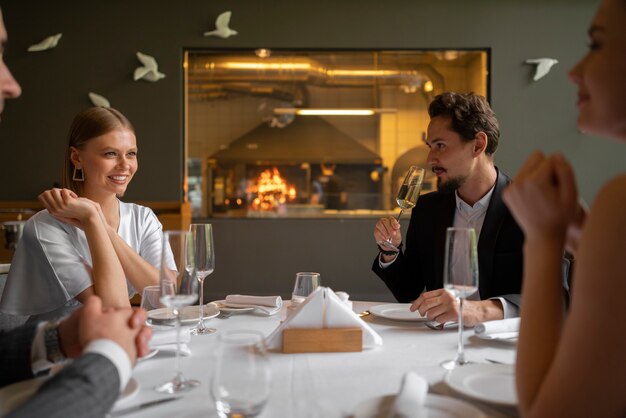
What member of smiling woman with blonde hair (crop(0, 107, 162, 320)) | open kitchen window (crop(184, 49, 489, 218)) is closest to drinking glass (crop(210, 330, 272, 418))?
smiling woman with blonde hair (crop(0, 107, 162, 320))

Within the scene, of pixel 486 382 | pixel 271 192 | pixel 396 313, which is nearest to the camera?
pixel 486 382

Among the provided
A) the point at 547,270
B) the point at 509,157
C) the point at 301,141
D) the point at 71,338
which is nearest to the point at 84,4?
the point at 301,141

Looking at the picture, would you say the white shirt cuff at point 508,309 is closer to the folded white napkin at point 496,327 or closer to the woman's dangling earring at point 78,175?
the folded white napkin at point 496,327

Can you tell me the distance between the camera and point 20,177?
498cm

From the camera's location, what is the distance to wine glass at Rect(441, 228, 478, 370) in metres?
1.25

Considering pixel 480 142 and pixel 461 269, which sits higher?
pixel 480 142

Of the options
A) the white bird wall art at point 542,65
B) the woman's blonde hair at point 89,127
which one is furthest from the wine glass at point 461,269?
the white bird wall art at point 542,65

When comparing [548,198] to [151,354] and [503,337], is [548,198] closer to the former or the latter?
[503,337]

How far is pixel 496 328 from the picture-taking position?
4.69 feet

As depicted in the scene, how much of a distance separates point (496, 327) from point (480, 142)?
1.26 meters

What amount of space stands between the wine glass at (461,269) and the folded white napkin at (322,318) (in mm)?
211

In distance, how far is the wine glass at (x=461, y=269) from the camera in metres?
1.25

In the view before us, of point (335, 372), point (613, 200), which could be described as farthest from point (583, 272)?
point (335, 372)

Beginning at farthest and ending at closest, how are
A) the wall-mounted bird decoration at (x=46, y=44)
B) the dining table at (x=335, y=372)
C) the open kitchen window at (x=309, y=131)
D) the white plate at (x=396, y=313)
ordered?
1. the open kitchen window at (x=309, y=131)
2. the wall-mounted bird decoration at (x=46, y=44)
3. the white plate at (x=396, y=313)
4. the dining table at (x=335, y=372)
